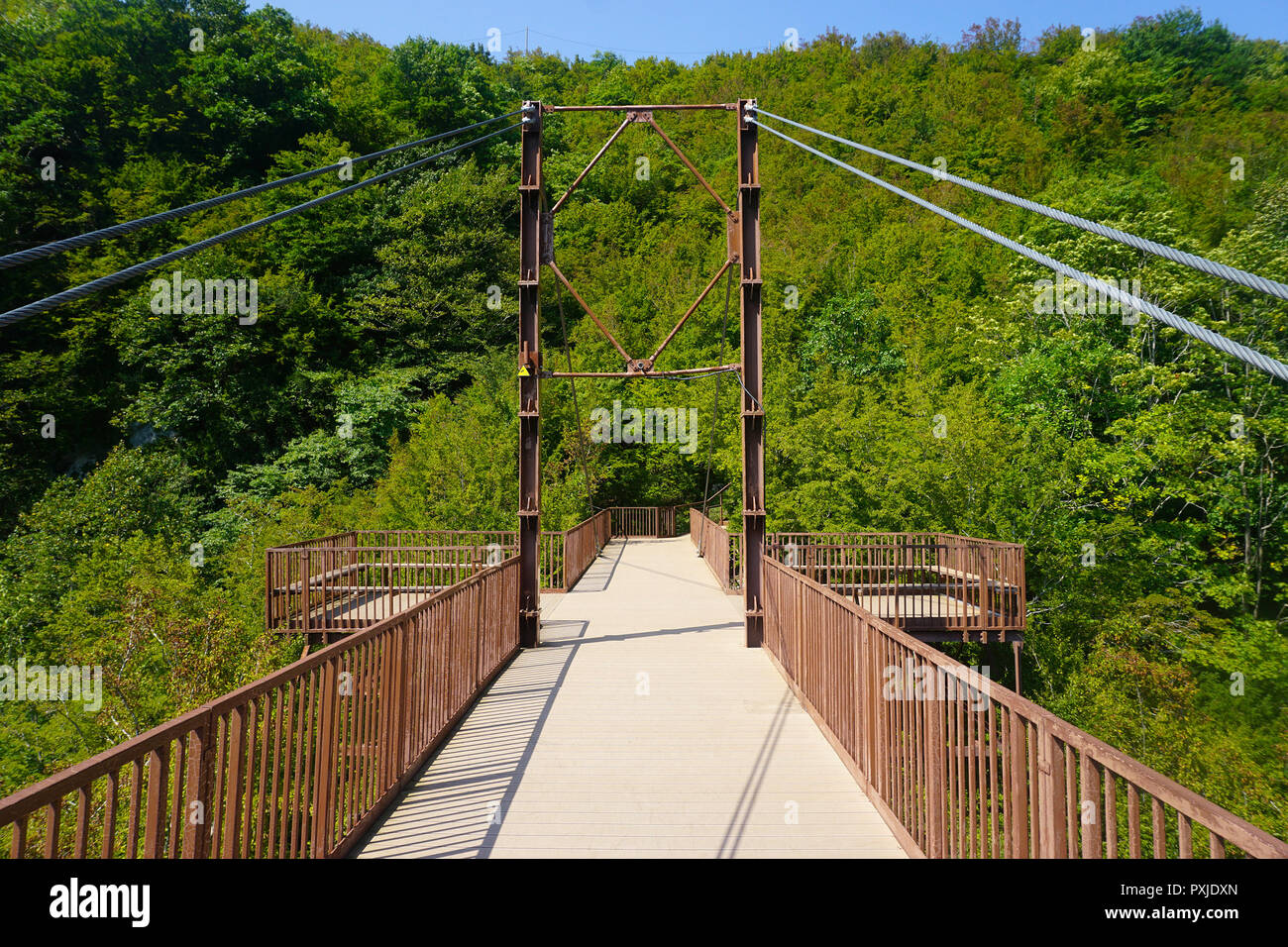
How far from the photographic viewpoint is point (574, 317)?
127 ft

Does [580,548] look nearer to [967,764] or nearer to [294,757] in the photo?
[294,757]

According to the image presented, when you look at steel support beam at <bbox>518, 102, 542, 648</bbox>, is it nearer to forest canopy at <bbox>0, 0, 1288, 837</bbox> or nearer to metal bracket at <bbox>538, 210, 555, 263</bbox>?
metal bracket at <bbox>538, 210, 555, 263</bbox>

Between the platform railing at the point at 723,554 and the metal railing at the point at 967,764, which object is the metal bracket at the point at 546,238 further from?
the platform railing at the point at 723,554

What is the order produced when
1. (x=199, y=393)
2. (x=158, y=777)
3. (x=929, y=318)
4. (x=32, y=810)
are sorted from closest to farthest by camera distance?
(x=32, y=810) → (x=158, y=777) → (x=199, y=393) → (x=929, y=318)

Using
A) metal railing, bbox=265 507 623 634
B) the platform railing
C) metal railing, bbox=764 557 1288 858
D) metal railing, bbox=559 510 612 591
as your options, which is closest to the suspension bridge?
metal railing, bbox=764 557 1288 858

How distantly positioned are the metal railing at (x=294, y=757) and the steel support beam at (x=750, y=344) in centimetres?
443

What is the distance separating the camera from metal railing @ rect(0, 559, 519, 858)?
6.56ft

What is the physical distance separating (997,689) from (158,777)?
3.02 meters

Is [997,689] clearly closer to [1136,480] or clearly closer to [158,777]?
[158,777]

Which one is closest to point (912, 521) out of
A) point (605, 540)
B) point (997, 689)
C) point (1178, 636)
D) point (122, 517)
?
point (1178, 636)

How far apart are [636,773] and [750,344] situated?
628 centimetres

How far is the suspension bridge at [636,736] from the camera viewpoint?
7.67 feet

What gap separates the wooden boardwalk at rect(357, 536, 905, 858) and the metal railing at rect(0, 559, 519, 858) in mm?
278

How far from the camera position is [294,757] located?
4.04m
